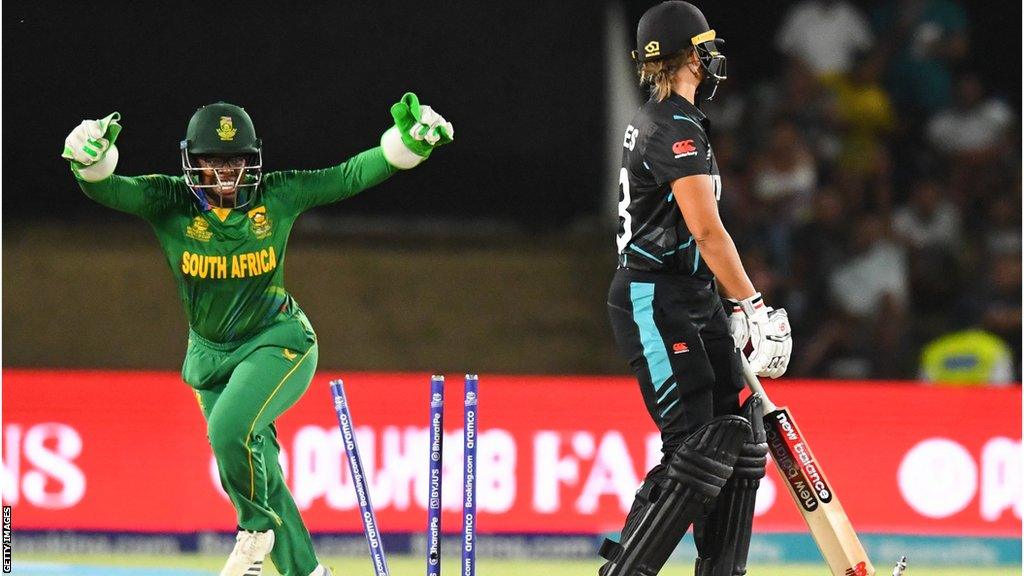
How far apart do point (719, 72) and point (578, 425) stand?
113 inches

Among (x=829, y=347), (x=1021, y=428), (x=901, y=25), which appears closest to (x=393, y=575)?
(x=1021, y=428)

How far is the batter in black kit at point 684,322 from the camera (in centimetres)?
463

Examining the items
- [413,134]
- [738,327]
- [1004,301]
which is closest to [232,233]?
[413,134]

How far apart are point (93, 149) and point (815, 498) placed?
7.84 ft

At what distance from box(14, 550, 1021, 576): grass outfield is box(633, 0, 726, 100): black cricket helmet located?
257 centimetres

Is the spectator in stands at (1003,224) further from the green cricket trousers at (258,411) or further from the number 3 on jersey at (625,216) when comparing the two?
the green cricket trousers at (258,411)

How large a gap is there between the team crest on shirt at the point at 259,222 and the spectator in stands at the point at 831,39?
19.2 feet

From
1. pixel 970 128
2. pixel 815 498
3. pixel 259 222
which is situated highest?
pixel 970 128

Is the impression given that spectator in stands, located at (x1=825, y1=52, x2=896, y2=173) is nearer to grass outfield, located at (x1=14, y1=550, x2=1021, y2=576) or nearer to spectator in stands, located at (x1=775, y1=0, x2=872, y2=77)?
spectator in stands, located at (x1=775, y1=0, x2=872, y2=77)

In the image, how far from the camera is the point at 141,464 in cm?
725

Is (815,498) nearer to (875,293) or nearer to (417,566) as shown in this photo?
(417,566)

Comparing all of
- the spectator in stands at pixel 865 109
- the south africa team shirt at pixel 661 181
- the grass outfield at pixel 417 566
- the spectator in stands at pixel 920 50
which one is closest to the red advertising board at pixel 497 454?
the grass outfield at pixel 417 566

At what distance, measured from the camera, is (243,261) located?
507 centimetres

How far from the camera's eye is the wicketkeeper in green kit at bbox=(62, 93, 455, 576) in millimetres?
5016
